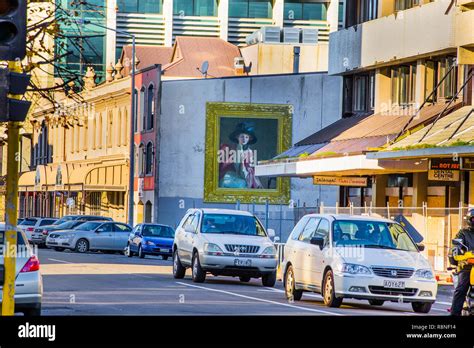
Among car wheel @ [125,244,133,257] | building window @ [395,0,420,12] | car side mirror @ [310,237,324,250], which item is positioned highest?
building window @ [395,0,420,12]

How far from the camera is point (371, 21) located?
160 feet

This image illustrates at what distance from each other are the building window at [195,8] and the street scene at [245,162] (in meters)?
0.17

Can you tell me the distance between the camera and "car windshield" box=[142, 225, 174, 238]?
5334cm

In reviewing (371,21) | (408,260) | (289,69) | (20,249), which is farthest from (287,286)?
(289,69)

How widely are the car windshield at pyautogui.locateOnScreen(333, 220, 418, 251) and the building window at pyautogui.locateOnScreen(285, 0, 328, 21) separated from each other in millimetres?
77294

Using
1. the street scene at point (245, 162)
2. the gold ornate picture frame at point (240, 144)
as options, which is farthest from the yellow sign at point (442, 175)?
the gold ornate picture frame at point (240, 144)

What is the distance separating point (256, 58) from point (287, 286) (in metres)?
59.3

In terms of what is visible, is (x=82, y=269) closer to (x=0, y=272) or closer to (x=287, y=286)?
(x=287, y=286)

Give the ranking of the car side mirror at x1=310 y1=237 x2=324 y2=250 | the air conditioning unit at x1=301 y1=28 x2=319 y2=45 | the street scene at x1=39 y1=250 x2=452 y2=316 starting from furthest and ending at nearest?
the air conditioning unit at x1=301 y1=28 x2=319 y2=45, the car side mirror at x1=310 y1=237 x2=324 y2=250, the street scene at x1=39 y1=250 x2=452 y2=316

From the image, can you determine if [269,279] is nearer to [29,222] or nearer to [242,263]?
[242,263]

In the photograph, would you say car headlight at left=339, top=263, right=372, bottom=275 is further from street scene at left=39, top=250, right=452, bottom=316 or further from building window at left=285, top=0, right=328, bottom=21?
building window at left=285, top=0, right=328, bottom=21

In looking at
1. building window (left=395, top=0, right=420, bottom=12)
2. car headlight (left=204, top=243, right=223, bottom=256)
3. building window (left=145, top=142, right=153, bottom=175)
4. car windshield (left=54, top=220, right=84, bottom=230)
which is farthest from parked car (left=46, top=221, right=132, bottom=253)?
car headlight (left=204, top=243, right=223, bottom=256)

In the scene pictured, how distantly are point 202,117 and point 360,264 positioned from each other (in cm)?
4690

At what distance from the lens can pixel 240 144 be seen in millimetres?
70688
